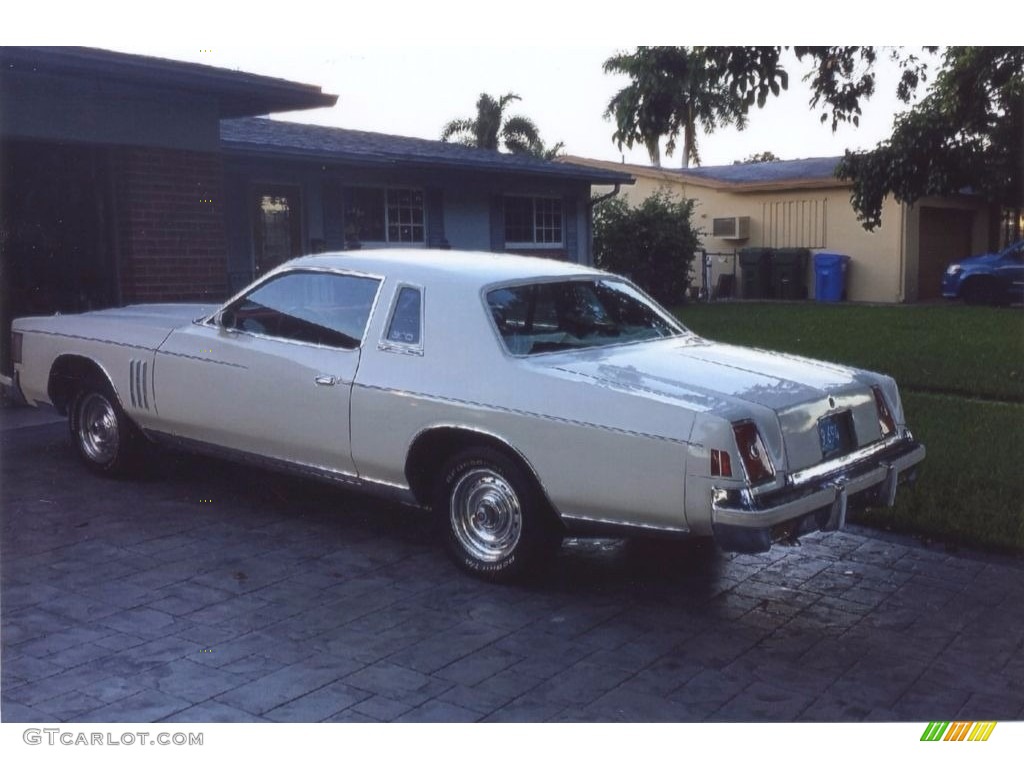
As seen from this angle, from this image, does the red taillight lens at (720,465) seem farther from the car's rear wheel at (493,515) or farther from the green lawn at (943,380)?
the green lawn at (943,380)

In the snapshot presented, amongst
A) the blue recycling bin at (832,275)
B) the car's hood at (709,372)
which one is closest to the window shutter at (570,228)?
the blue recycling bin at (832,275)

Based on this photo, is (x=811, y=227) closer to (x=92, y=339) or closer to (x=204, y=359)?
(x=92, y=339)

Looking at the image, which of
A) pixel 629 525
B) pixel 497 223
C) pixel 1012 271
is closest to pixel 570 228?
pixel 497 223

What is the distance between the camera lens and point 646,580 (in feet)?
17.7

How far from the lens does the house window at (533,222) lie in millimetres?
18734

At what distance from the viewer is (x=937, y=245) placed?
25.1 m

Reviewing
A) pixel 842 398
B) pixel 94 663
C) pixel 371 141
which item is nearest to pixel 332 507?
pixel 94 663

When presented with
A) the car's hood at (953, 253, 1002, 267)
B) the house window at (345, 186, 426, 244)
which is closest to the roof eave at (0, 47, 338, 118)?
the house window at (345, 186, 426, 244)

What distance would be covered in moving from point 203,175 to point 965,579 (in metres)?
7.89

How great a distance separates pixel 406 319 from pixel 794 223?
910 inches

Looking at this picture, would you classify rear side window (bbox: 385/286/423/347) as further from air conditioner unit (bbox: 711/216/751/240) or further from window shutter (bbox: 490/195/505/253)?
→ air conditioner unit (bbox: 711/216/751/240)

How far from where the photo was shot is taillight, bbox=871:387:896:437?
5.27 m

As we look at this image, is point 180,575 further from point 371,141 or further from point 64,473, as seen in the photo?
point 371,141

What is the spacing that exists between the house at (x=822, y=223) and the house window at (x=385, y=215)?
6672mm
